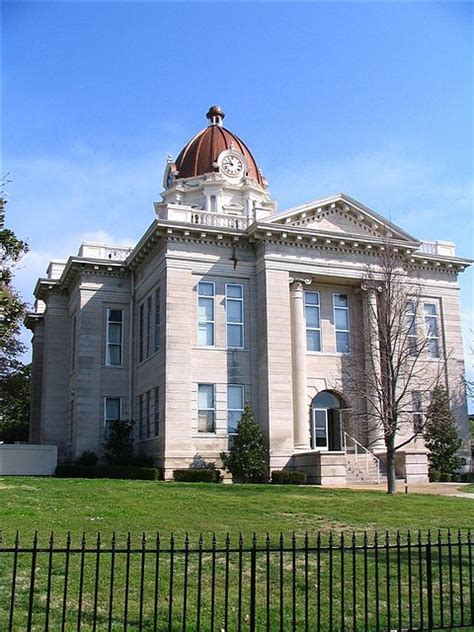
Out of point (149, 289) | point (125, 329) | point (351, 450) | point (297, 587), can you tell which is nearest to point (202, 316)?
point (149, 289)

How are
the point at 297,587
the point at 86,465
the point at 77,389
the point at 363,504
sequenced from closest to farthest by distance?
the point at 297,587
the point at 363,504
the point at 86,465
the point at 77,389

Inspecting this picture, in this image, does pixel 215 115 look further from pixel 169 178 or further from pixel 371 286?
pixel 371 286

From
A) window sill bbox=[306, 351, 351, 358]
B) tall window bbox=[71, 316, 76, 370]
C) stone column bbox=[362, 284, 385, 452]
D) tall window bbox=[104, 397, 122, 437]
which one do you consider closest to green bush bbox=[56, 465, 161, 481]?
tall window bbox=[104, 397, 122, 437]

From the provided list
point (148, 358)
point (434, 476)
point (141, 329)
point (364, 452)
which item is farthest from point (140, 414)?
point (434, 476)

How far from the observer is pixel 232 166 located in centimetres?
4991

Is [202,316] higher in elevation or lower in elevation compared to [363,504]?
higher

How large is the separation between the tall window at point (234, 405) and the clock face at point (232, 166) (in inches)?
798

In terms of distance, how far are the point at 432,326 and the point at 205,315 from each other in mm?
12459

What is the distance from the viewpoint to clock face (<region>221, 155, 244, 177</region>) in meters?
49.6

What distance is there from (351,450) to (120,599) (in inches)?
1008

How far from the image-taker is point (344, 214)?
36.1 metres

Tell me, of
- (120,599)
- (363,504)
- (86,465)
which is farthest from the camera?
(86,465)

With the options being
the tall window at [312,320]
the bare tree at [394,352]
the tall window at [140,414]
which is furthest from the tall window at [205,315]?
the bare tree at [394,352]

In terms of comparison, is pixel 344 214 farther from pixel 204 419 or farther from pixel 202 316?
pixel 204 419
